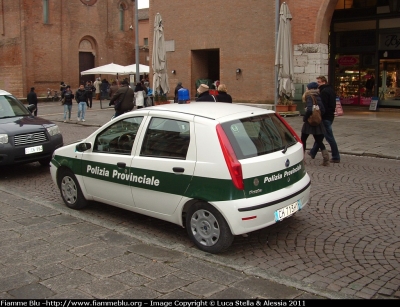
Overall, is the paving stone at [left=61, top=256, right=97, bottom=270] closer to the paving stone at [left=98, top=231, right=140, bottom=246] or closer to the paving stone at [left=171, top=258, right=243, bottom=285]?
the paving stone at [left=98, top=231, right=140, bottom=246]

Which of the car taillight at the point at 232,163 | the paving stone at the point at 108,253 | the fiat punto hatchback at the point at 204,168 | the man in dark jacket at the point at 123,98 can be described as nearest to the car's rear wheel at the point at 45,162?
the fiat punto hatchback at the point at 204,168

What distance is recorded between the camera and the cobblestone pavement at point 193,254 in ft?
14.4

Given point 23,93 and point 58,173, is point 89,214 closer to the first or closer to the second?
point 58,173

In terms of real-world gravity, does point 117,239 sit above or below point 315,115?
below

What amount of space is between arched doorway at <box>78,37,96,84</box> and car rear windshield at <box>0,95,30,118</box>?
3044 cm

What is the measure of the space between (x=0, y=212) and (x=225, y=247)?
363 cm

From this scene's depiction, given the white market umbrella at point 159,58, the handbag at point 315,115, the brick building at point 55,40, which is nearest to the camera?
the handbag at point 315,115

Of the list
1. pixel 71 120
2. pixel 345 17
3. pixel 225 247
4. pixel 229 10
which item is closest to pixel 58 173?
pixel 225 247

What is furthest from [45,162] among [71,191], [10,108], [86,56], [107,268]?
[86,56]

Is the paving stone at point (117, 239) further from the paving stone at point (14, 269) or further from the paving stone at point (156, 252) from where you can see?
the paving stone at point (14, 269)

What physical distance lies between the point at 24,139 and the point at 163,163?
194 inches

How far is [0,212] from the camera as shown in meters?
6.99

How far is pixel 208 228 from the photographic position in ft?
17.5

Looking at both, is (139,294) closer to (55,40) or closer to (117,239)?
(117,239)
